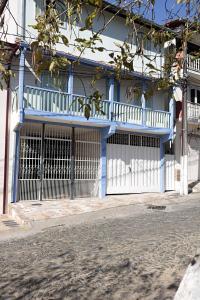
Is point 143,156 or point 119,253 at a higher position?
point 143,156

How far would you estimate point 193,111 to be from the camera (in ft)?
71.3

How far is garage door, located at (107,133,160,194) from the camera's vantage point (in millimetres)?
18312

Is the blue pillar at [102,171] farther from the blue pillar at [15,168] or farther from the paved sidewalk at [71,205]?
the blue pillar at [15,168]

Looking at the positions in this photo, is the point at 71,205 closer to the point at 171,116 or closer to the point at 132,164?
the point at 132,164

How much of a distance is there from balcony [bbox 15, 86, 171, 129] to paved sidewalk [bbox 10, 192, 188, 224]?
10.4 ft

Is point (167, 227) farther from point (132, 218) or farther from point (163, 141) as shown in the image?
point (163, 141)

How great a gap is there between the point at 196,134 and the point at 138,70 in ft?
18.5

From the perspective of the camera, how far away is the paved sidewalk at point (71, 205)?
513 inches

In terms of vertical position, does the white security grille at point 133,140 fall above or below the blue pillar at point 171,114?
below

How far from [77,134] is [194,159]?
7913 mm

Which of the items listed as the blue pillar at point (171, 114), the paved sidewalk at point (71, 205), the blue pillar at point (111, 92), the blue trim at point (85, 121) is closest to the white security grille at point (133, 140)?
the blue trim at point (85, 121)

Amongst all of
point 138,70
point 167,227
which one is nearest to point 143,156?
point 138,70

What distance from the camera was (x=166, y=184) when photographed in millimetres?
20453

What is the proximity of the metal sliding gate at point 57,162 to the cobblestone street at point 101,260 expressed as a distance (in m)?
4.27
